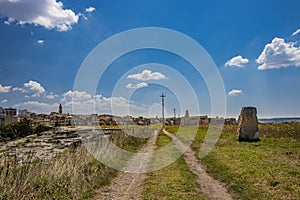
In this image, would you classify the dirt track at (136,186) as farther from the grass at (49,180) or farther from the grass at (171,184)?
the grass at (49,180)

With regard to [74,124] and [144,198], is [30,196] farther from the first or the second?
[74,124]

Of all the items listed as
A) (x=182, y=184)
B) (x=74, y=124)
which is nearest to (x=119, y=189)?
(x=182, y=184)

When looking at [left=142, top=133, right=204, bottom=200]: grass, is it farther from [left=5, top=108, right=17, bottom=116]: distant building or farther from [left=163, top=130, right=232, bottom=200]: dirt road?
[left=5, top=108, right=17, bottom=116]: distant building

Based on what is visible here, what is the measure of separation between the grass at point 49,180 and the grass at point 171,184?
1.63 meters

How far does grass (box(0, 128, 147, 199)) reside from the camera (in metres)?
6.40

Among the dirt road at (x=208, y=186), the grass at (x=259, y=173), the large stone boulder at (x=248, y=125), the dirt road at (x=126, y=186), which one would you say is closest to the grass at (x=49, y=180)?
the dirt road at (x=126, y=186)

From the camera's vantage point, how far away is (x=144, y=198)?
7.23 meters

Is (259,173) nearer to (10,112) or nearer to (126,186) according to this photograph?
(126,186)

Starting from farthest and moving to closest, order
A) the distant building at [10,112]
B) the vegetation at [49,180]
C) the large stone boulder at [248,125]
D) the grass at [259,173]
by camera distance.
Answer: the distant building at [10,112]
the large stone boulder at [248,125]
the grass at [259,173]
the vegetation at [49,180]

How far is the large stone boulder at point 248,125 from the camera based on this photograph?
64.6 feet

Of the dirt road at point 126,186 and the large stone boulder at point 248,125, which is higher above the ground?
the large stone boulder at point 248,125

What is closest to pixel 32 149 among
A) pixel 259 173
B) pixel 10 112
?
pixel 259 173

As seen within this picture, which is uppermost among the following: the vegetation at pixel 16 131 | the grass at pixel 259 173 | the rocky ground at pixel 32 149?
the vegetation at pixel 16 131

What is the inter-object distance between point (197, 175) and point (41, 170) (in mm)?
5691
